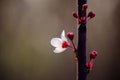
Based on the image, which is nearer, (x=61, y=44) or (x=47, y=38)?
(x=61, y=44)

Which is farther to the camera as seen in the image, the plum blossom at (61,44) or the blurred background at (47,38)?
the blurred background at (47,38)

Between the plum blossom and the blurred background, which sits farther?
the blurred background

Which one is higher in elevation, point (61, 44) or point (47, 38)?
point (61, 44)

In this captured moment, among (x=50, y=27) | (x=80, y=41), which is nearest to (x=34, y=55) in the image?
(x=50, y=27)

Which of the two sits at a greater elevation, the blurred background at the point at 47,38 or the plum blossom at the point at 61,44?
the plum blossom at the point at 61,44

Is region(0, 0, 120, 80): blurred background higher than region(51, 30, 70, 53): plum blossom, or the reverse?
region(51, 30, 70, 53): plum blossom

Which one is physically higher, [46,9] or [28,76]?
[46,9]

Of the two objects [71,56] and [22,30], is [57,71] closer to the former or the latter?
[71,56]

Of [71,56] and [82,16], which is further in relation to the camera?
[71,56]
